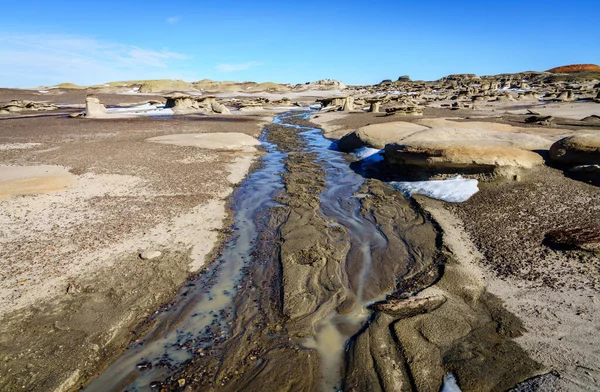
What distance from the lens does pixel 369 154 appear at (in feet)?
46.3

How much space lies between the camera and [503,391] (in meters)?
3.26

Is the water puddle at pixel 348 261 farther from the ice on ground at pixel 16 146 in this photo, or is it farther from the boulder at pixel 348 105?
the boulder at pixel 348 105

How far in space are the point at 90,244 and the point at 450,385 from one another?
5657mm

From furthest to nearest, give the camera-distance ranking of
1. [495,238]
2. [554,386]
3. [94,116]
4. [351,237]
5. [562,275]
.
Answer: [94,116] → [351,237] → [495,238] → [562,275] → [554,386]

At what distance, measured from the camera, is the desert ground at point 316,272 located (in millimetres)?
3645

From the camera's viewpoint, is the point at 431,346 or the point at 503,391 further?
the point at 431,346

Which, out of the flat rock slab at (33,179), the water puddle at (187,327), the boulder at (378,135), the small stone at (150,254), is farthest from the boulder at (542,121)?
the flat rock slab at (33,179)

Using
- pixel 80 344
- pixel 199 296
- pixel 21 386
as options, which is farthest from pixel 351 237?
pixel 21 386

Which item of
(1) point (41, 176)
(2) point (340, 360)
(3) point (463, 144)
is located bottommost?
(2) point (340, 360)

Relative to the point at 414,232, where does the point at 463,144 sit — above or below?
above

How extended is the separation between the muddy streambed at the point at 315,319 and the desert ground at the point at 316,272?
2cm

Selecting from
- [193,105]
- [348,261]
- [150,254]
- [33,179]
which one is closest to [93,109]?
[193,105]

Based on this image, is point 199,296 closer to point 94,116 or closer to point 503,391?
point 503,391

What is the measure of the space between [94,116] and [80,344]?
2836 cm
